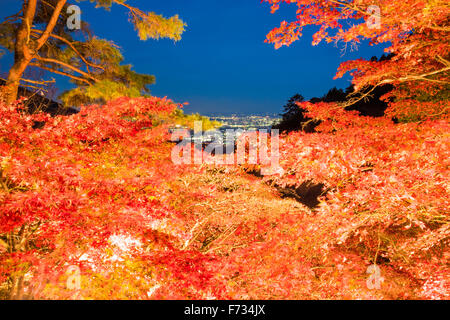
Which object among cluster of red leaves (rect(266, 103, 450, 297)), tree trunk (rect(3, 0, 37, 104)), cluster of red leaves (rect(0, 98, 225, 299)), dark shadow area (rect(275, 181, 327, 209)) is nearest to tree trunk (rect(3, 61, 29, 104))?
tree trunk (rect(3, 0, 37, 104))

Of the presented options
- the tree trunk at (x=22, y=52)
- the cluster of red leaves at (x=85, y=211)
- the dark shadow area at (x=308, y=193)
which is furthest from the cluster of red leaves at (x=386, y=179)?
the tree trunk at (x=22, y=52)

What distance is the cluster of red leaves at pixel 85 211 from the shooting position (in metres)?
3.09

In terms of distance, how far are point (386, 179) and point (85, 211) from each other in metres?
4.05

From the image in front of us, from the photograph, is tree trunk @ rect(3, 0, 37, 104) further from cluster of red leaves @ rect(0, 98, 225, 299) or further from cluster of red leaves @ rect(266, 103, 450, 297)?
cluster of red leaves @ rect(266, 103, 450, 297)

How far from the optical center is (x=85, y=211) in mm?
3299

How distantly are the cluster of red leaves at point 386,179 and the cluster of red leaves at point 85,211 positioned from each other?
2162 millimetres

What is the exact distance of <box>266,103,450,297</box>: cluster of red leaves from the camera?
3713mm

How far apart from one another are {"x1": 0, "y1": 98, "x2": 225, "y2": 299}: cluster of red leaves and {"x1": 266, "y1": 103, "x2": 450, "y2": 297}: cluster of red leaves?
2162mm

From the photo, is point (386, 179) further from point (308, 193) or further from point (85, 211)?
point (308, 193)

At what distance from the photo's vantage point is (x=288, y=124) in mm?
22906

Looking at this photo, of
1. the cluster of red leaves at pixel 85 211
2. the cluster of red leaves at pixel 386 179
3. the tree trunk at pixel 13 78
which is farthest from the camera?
the tree trunk at pixel 13 78

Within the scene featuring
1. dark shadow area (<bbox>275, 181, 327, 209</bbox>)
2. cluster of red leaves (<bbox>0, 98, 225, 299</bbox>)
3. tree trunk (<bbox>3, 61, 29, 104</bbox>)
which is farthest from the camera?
dark shadow area (<bbox>275, 181, 327, 209</bbox>)

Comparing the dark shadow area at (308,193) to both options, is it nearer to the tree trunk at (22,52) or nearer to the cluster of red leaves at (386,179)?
the cluster of red leaves at (386,179)

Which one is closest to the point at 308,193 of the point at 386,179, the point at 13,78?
the point at 386,179
